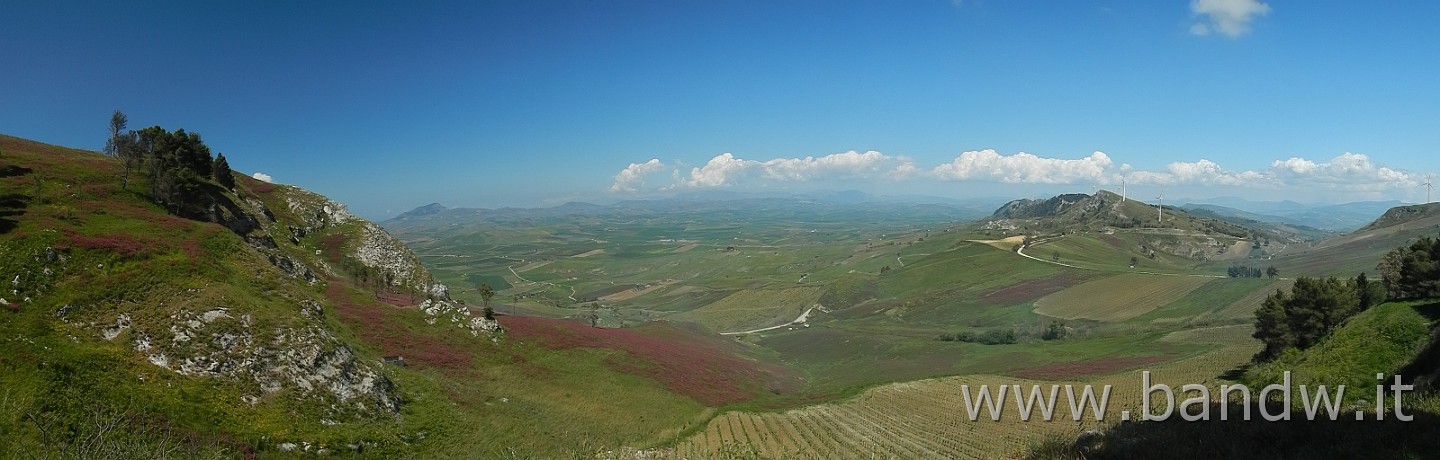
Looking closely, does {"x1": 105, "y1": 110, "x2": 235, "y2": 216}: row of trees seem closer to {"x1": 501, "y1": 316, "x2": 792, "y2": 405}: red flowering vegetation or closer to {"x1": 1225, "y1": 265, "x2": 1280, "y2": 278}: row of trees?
{"x1": 501, "y1": 316, "x2": 792, "y2": 405}: red flowering vegetation

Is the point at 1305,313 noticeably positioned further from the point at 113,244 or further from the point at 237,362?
the point at 113,244

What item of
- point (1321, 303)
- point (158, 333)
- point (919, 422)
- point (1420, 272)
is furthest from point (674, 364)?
point (1420, 272)

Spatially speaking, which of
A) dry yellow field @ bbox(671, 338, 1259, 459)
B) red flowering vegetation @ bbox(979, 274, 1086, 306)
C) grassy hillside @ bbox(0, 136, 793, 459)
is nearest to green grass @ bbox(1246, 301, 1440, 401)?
dry yellow field @ bbox(671, 338, 1259, 459)

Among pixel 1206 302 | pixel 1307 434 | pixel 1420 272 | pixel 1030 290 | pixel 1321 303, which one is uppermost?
pixel 1307 434

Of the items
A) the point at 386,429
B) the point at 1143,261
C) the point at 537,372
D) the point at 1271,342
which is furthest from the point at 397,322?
the point at 1143,261

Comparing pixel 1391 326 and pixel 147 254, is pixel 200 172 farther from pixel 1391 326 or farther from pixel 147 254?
pixel 1391 326
